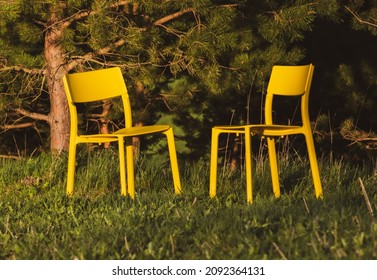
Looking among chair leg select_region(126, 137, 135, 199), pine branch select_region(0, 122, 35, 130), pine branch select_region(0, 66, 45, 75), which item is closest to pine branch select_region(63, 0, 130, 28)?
pine branch select_region(0, 66, 45, 75)

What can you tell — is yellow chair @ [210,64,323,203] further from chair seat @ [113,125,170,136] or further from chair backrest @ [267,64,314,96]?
chair seat @ [113,125,170,136]

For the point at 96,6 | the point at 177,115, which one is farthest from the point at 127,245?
the point at 177,115

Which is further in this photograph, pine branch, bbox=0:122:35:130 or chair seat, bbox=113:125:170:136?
pine branch, bbox=0:122:35:130

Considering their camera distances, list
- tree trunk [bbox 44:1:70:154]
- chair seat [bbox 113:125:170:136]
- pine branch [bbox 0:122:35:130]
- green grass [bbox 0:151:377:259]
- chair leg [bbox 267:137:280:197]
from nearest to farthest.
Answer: green grass [bbox 0:151:377:259], chair seat [bbox 113:125:170:136], chair leg [bbox 267:137:280:197], tree trunk [bbox 44:1:70:154], pine branch [bbox 0:122:35:130]

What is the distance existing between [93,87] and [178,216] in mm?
1407

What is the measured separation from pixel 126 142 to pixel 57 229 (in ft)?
3.36

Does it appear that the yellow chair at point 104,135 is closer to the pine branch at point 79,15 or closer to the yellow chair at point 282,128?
the yellow chair at point 282,128

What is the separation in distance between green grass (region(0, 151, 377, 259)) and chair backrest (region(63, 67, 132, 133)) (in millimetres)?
562

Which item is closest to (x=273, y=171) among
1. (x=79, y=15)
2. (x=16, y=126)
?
(x=79, y=15)

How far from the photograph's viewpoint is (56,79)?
7578 mm

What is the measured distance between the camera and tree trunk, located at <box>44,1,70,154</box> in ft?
24.4

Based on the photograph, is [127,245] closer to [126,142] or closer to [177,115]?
[126,142]

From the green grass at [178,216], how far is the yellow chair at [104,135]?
150 mm

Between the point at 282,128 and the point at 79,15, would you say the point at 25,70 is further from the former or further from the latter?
the point at 282,128
